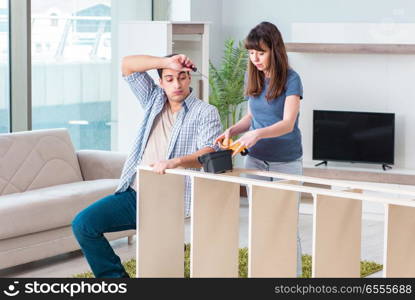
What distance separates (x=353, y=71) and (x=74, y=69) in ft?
7.91

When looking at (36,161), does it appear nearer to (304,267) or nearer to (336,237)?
(304,267)

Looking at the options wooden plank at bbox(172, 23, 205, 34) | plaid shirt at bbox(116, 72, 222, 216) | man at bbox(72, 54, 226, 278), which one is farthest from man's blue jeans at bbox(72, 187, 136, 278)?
wooden plank at bbox(172, 23, 205, 34)

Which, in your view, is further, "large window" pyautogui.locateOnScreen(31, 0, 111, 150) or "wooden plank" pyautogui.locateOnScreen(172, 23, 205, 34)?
"wooden plank" pyautogui.locateOnScreen(172, 23, 205, 34)

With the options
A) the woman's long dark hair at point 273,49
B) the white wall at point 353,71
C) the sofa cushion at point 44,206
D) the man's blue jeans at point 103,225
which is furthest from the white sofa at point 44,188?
the white wall at point 353,71

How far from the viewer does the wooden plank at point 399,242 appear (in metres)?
2.95

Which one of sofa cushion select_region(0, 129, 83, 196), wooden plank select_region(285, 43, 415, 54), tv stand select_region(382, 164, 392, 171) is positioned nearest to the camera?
sofa cushion select_region(0, 129, 83, 196)

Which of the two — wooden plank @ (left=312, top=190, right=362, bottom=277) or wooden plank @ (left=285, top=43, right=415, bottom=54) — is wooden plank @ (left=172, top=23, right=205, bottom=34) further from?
wooden plank @ (left=312, top=190, right=362, bottom=277)

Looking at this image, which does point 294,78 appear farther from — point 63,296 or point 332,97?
point 332,97

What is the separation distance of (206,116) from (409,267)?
1188 millimetres

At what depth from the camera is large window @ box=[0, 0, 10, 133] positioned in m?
6.27

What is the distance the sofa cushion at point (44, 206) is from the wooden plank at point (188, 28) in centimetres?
175

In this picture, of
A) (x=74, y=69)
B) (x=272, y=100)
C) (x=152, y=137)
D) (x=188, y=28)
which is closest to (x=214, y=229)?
(x=152, y=137)

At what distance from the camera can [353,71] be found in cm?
769

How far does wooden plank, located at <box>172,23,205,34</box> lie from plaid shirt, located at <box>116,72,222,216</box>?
3104 mm
